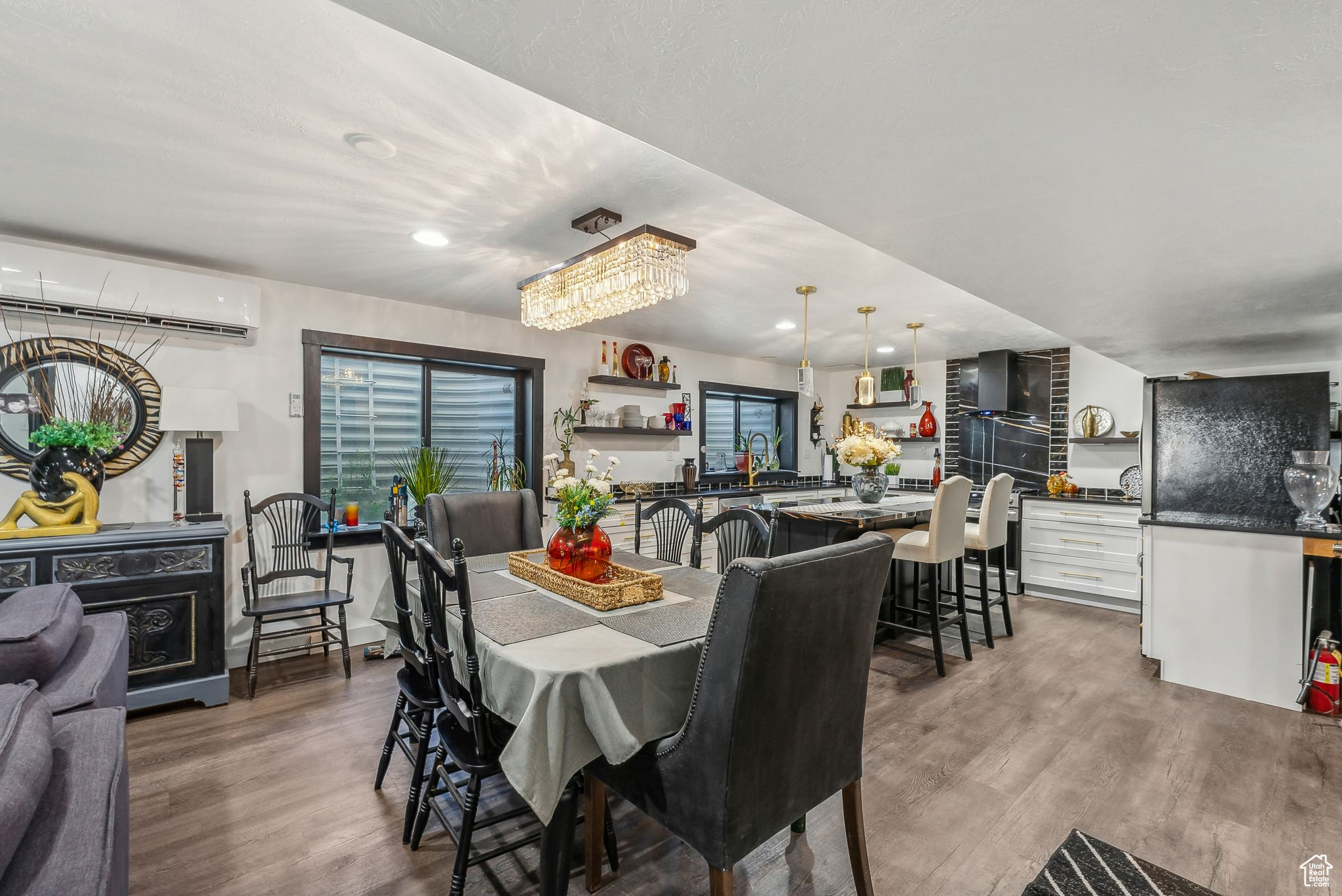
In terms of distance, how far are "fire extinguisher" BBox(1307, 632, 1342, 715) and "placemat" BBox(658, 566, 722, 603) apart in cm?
303

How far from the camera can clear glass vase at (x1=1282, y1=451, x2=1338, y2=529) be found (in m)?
3.00

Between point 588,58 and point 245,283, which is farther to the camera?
point 245,283

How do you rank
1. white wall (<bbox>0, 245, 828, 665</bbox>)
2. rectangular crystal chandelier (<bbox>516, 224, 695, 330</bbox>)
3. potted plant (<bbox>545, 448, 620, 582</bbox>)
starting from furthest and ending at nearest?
white wall (<bbox>0, 245, 828, 665</bbox>) < rectangular crystal chandelier (<bbox>516, 224, 695, 330</bbox>) < potted plant (<bbox>545, 448, 620, 582</bbox>)

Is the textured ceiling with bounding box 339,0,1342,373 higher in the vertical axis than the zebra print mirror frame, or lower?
higher

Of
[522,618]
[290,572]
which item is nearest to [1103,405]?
[522,618]

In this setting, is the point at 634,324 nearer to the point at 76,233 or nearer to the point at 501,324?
the point at 501,324

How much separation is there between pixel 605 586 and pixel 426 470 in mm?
2364

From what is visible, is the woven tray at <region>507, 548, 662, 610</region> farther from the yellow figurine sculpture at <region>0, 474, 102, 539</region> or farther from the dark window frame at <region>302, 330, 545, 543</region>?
the yellow figurine sculpture at <region>0, 474, 102, 539</region>

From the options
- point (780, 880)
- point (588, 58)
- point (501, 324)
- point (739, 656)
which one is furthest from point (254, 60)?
point (501, 324)

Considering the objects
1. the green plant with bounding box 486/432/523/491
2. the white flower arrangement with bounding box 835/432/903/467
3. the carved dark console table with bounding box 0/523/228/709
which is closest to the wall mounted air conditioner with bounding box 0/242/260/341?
the carved dark console table with bounding box 0/523/228/709

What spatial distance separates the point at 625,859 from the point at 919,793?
1121 millimetres

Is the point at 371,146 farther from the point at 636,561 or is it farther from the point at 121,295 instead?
the point at 121,295

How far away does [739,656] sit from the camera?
129cm

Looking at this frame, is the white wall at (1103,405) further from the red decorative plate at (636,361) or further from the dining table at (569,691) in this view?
the dining table at (569,691)
